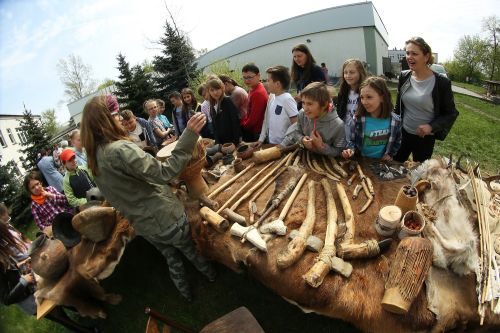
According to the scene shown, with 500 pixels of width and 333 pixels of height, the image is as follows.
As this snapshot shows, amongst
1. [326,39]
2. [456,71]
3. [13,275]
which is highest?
[326,39]

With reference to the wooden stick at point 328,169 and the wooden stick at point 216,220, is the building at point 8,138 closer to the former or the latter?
the wooden stick at point 216,220

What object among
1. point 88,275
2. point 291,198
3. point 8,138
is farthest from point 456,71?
point 8,138

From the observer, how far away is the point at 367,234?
247cm

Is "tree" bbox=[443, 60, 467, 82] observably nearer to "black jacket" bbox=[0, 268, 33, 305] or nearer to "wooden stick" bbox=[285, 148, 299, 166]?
"wooden stick" bbox=[285, 148, 299, 166]

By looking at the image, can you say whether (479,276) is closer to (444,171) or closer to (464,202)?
(464,202)

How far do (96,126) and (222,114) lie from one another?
8.35 feet

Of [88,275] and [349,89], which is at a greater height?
[349,89]

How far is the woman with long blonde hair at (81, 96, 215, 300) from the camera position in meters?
2.14

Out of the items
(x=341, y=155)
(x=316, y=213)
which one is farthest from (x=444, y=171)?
(x=316, y=213)

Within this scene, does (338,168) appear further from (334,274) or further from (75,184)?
(75,184)

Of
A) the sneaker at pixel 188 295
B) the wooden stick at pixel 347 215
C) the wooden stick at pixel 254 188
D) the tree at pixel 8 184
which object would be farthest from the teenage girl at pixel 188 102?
the tree at pixel 8 184

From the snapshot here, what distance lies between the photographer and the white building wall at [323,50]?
22.1 m

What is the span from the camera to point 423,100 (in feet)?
10.9

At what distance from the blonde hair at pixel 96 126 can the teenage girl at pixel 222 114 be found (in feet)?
7.54
